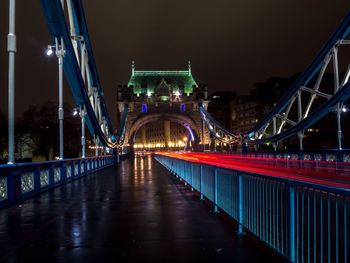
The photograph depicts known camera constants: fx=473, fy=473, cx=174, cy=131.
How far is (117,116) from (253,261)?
117294 millimetres

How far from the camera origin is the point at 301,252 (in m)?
5.56

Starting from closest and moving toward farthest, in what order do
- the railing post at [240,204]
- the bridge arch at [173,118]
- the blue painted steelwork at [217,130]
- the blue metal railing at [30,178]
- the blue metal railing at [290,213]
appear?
the blue metal railing at [290,213] < the railing post at [240,204] < the blue metal railing at [30,178] < the blue painted steelwork at [217,130] < the bridge arch at [173,118]

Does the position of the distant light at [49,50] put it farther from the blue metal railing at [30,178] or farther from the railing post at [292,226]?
the railing post at [292,226]

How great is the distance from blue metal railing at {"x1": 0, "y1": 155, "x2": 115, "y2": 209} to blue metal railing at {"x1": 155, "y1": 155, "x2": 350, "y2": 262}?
5723 millimetres

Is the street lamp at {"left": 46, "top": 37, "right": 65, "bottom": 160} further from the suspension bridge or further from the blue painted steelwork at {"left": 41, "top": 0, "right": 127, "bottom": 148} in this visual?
the blue painted steelwork at {"left": 41, "top": 0, "right": 127, "bottom": 148}

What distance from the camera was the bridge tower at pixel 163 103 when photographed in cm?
10712

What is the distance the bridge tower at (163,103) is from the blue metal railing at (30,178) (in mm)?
81092

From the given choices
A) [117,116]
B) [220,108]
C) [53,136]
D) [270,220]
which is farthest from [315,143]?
[220,108]

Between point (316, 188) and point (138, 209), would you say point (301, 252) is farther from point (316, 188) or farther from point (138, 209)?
point (138, 209)

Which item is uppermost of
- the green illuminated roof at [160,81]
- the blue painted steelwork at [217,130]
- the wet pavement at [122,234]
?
the green illuminated roof at [160,81]

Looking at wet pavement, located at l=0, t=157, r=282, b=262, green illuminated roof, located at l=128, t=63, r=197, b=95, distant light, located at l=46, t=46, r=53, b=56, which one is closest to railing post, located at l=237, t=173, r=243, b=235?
wet pavement, located at l=0, t=157, r=282, b=262

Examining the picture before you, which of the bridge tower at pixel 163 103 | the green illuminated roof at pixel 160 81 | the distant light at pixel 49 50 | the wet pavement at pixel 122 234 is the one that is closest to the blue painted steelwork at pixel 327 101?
the distant light at pixel 49 50

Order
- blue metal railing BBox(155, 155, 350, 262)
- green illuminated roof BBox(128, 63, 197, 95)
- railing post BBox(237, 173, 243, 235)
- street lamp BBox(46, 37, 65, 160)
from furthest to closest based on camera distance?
1. green illuminated roof BBox(128, 63, 197, 95)
2. street lamp BBox(46, 37, 65, 160)
3. railing post BBox(237, 173, 243, 235)
4. blue metal railing BBox(155, 155, 350, 262)

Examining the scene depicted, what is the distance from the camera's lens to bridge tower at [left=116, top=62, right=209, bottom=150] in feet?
351
